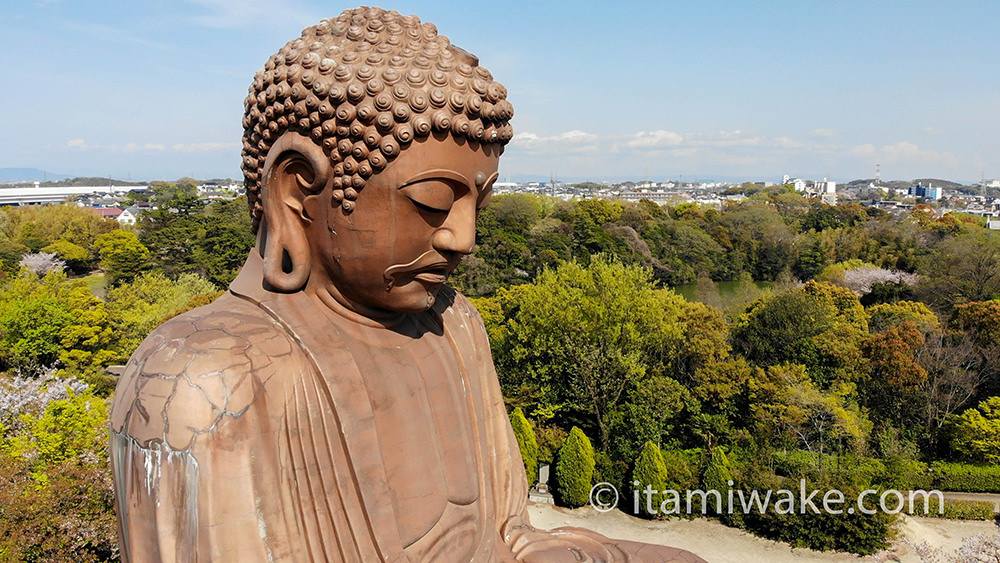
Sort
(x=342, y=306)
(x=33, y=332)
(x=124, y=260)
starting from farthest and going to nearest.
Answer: (x=124, y=260) < (x=33, y=332) < (x=342, y=306)

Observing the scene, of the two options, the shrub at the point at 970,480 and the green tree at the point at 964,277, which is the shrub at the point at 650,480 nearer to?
the shrub at the point at 970,480

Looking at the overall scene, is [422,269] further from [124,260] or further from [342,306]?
[124,260]

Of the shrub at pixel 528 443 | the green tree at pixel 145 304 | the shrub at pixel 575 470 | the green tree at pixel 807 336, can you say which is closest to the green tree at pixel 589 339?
the shrub at pixel 528 443

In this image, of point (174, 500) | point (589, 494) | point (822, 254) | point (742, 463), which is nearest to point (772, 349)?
point (742, 463)

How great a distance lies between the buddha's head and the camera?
279 centimetres

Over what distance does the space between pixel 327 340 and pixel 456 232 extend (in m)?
0.76

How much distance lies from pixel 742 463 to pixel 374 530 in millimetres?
15659

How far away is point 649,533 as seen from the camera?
49.1 feet

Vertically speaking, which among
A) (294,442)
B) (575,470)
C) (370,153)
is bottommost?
(575,470)

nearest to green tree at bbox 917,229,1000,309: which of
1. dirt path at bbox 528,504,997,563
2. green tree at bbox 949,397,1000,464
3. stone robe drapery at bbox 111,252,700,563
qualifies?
green tree at bbox 949,397,1000,464

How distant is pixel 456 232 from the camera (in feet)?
9.92

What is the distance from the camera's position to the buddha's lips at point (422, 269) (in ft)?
9.82

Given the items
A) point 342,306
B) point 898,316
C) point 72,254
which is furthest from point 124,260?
point 342,306

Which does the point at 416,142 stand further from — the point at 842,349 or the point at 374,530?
the point at 842,349
